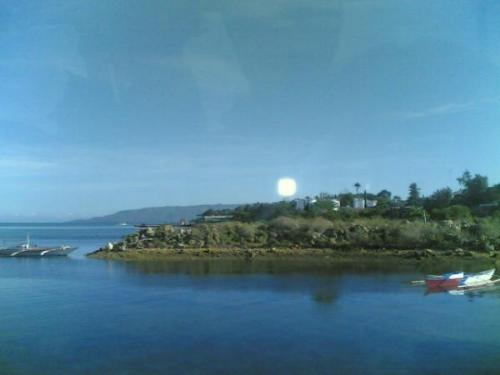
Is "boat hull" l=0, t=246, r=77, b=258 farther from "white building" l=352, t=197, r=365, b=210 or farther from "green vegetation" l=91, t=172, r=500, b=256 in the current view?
"white building" l=352, t=197, r=365, b=210

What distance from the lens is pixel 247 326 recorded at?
11.2 metres

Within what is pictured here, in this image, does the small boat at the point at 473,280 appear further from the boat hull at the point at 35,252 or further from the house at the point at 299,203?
the house at the point at 299,203

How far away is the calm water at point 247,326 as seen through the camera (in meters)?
8.66

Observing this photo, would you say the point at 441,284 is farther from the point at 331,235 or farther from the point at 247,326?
the point at 331,235

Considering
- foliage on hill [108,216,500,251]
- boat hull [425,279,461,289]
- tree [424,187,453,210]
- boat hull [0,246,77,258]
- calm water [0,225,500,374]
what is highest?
tree [424,187,453,210]

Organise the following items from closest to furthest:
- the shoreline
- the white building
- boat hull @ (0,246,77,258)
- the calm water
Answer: the calm water < the shoreline < boat hull @ (0,246,77,258) < the white building

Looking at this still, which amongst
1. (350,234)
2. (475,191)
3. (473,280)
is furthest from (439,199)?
(473,280)

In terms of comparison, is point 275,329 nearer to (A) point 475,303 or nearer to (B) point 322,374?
(B) point 322,374

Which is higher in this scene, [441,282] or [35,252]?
[35,252]

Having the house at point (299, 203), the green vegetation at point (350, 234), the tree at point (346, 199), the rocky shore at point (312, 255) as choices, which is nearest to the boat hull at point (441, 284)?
the rocky shore at point (312, 255)

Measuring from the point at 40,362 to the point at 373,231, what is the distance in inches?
862

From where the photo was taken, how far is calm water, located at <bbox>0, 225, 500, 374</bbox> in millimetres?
8664

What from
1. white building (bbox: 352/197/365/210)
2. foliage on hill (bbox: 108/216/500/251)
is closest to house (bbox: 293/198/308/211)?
white building (bbox: 352/197/365/210)

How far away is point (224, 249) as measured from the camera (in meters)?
27.2
